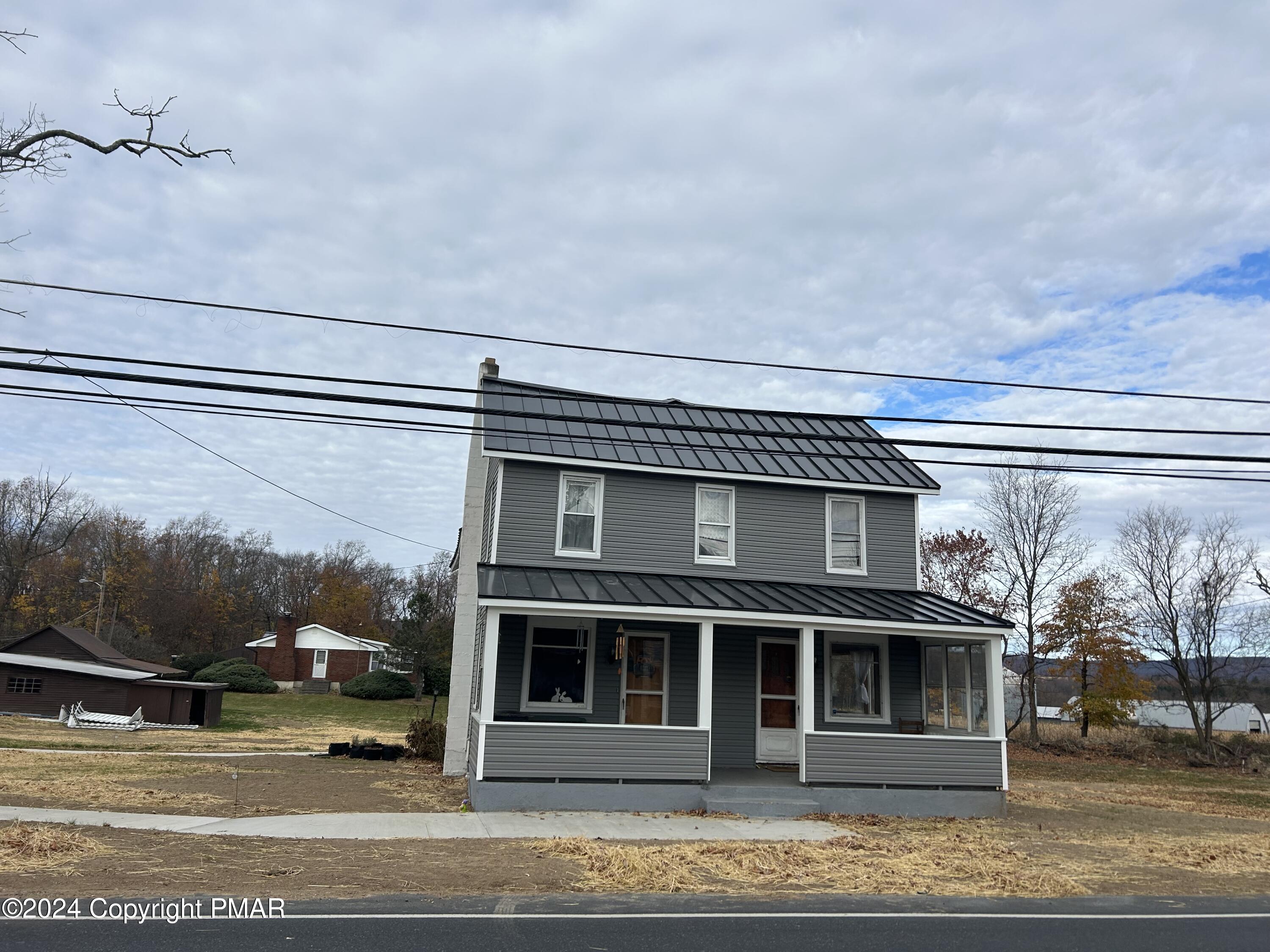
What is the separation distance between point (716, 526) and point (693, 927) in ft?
35.1

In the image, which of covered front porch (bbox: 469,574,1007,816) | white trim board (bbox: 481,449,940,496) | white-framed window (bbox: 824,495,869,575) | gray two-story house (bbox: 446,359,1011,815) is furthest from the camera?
white-framed window (bbox: 824,495,869,575)

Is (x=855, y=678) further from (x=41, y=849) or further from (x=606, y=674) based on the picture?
(x=41, y=849)

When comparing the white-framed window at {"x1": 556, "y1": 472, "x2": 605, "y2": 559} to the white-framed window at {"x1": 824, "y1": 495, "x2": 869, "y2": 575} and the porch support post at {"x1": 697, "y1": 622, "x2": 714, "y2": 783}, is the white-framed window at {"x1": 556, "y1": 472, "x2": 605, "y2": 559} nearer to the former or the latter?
the porch support post at {"x1": 697, "y1": 622, "x2": 714, "y2": 783}

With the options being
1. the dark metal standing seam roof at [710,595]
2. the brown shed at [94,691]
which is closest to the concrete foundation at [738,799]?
the dark metal standing seam roof at [710,595]

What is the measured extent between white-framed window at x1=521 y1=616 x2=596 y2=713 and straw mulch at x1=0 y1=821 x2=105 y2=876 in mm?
7449

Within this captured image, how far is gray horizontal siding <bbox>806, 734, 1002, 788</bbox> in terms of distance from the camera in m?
14.5

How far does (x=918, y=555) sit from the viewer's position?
18.3 m

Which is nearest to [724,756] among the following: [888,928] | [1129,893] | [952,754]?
[952,754]

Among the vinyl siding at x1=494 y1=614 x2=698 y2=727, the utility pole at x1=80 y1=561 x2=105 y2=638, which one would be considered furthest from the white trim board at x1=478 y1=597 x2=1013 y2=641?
the utility pole at x1=80 y1=561 x2=105 y2=638

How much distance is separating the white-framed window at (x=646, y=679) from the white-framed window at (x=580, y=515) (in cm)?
192

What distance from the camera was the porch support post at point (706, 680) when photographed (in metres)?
14.1

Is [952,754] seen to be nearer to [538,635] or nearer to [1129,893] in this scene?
[1129,893]

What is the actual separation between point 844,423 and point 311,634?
135ft

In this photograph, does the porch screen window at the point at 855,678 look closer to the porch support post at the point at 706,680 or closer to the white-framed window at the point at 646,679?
the white-framed window at the point at 646,679
